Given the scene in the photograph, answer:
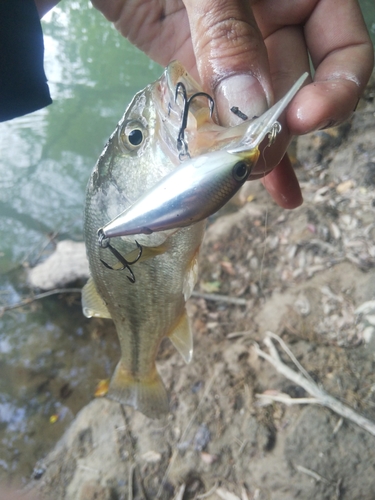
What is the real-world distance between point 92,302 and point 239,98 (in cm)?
124

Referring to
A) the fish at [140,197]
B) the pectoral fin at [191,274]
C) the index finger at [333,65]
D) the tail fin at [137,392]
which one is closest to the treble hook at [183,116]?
the fish at [140,197]

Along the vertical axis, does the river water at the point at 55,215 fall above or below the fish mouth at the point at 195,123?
below

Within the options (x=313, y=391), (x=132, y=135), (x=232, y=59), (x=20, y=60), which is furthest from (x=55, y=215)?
(x=232, y=59)

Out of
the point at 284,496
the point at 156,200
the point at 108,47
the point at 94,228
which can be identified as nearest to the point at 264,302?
the point at 284,496

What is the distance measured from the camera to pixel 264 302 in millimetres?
3492

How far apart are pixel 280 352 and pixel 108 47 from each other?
268 inches

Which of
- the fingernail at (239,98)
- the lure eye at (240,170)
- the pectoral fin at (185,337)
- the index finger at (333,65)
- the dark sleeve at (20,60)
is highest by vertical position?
the dark sleeve at (20,60)

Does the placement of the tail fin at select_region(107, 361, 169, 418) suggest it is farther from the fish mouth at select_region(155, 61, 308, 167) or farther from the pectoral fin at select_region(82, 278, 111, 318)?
the fish mouth at select_region(155, 61, 308, 167)

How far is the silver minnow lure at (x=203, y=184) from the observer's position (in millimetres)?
932

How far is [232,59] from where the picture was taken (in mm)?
1438

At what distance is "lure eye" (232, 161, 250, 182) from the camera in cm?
93

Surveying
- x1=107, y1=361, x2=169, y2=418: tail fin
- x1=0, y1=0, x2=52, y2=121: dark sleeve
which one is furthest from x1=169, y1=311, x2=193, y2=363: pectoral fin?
x1=0, y1=0, x2=52, y2=121: dark sleeve

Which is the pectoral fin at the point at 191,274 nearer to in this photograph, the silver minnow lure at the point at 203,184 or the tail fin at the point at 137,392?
the silver minnow lure at the point at 203,184

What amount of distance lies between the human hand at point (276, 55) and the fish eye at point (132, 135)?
0.99ft
